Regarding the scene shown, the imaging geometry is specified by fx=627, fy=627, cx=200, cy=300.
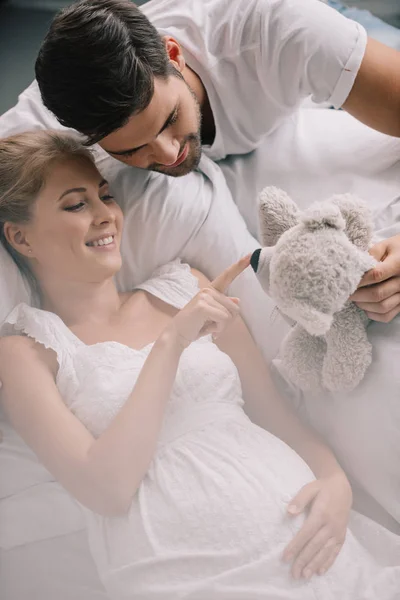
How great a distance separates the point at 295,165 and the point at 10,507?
65 centimetres

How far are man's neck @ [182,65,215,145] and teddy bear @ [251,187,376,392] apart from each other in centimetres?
→ 34

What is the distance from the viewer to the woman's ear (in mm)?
821

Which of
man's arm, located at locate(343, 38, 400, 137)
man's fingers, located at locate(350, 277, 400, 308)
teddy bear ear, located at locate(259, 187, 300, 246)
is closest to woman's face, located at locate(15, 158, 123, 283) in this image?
teddy bear ear, located at locate(259, 187, 300, 246)

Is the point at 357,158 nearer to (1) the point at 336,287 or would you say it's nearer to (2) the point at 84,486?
(1) the point at 336,287

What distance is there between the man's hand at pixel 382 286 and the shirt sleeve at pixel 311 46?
0.35 meters

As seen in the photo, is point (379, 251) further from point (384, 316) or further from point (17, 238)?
point (17, 238)

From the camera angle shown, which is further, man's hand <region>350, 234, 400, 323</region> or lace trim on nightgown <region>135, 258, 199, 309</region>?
lace trim on nightgown <region>135, 258, 199, 309</region>

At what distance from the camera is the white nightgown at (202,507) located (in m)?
0.65

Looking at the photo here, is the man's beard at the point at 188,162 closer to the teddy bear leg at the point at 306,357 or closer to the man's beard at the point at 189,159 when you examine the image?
the man's beard at the point at 189,159

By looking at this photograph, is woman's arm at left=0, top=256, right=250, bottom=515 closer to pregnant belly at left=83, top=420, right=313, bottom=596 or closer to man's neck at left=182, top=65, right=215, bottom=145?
pregnant belly at left=83, top=420, right=313, bottom=596

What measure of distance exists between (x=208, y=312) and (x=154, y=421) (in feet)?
0.46

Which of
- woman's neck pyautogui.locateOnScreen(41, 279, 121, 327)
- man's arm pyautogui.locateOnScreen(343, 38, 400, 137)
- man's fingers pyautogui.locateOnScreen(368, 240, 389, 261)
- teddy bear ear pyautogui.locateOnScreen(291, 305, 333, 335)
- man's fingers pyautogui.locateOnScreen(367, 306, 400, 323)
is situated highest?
man's arm pyautogui.locateOnScreen(343, 38, 400, 137)

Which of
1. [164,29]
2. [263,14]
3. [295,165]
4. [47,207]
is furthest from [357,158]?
[47,207]

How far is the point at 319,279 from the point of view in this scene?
604mm
